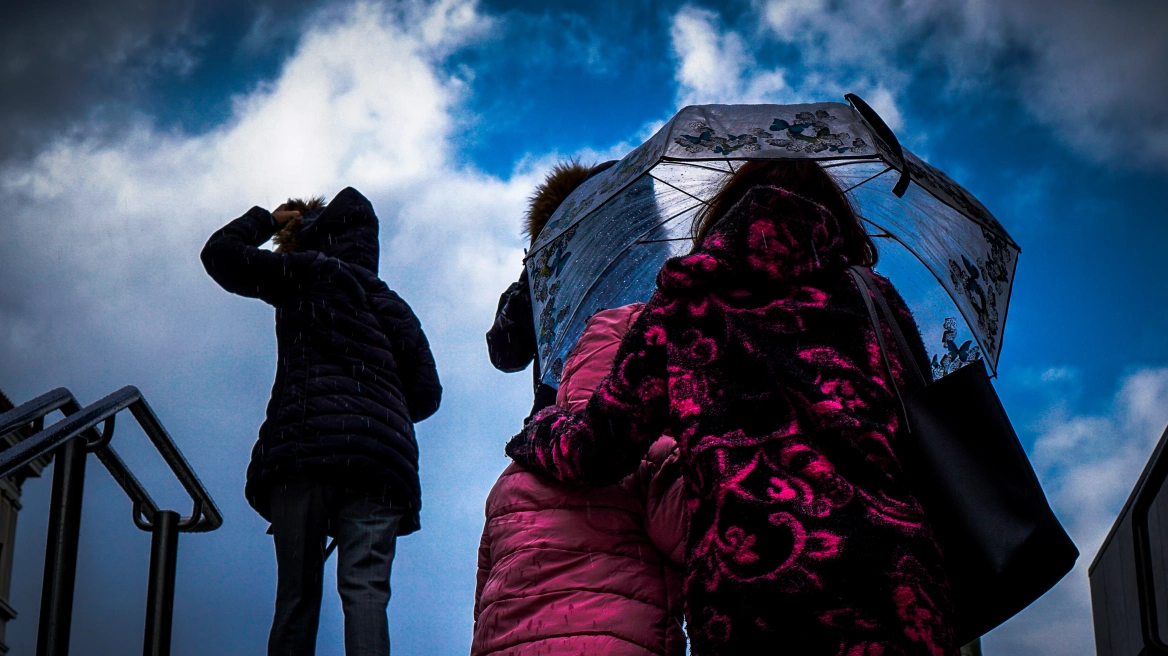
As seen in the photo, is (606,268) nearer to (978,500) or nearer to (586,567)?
(586,567)

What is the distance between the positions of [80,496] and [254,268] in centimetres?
141

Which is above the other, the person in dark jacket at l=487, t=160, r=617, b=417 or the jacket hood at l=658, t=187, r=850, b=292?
the person in dark jacket at l=487, t=160, r=617, b=417

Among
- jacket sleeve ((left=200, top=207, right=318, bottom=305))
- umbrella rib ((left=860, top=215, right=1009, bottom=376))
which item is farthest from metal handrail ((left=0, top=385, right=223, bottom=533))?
umbrella rib ((left=860, top=215, right=1009, bottom=376))

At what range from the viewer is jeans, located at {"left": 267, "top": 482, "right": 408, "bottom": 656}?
3.44 metres

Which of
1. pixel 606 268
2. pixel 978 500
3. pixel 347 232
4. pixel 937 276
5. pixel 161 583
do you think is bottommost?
pixel 978 500

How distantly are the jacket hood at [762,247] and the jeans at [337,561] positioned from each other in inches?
82.6

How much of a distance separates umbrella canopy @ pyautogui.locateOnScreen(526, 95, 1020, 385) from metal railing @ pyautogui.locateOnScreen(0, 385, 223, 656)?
1351 millimetres

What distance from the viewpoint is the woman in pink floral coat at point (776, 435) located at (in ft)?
4.98

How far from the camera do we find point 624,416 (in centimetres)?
182

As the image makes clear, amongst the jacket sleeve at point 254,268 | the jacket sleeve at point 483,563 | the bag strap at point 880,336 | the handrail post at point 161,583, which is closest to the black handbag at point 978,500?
the bag strap at point 880,336

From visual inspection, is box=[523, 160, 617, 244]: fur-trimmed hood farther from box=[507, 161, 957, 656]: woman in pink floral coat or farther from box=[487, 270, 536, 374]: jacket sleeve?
box=[507, 161, 957, 656]: woman in pink floral coat

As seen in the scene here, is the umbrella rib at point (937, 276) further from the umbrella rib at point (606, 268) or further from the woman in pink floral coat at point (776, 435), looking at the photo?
the woman in pink floral coat at point (776, 435)

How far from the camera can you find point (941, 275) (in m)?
3.27

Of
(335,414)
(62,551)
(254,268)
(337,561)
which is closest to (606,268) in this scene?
(335,414)
